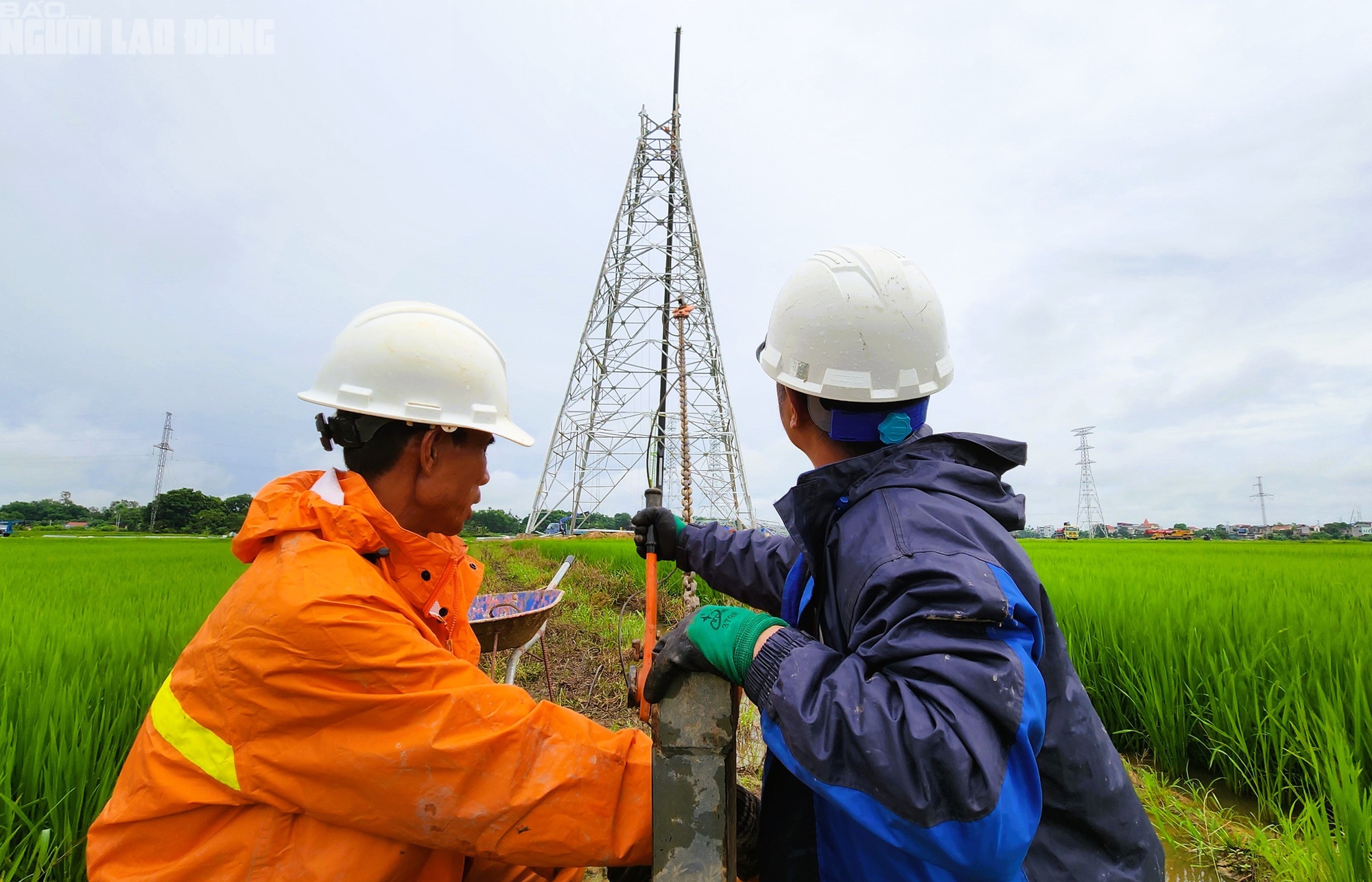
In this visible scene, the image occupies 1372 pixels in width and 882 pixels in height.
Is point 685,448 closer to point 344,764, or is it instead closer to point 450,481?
point 450,481

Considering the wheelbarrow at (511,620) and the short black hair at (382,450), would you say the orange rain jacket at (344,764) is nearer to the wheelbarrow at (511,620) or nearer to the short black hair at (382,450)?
the short black hair at (382,450)

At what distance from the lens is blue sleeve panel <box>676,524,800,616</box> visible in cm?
250

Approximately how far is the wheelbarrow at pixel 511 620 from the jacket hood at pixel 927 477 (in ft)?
6.24

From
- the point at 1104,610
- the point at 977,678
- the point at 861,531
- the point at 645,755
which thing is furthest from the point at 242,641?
the point at 1104,610

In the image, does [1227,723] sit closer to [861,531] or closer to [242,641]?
→ [861,531]

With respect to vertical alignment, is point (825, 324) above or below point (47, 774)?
above

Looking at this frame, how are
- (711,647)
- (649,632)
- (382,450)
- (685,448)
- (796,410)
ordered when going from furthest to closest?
(685,448) < (649,632) < (382,450) < (796,410) < (711,647)

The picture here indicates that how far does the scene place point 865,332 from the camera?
177 centimetres

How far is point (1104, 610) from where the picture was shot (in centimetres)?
441

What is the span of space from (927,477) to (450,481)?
1562mm

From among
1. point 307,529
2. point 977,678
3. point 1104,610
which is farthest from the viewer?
point 1104,610

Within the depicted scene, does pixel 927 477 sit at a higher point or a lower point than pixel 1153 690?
higher

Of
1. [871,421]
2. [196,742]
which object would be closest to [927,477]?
[871,421]

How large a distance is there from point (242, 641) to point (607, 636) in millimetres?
5270
